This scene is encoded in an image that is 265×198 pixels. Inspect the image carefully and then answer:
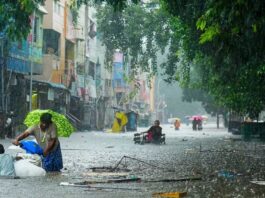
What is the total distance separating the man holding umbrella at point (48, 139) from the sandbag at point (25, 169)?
94 centimetres

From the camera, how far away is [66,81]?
5050 centimetres

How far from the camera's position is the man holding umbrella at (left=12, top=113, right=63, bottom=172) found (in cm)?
1245

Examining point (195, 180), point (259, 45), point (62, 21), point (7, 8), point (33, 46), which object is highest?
point (62, 21)

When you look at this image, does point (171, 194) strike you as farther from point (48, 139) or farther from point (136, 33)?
point (136, 33)

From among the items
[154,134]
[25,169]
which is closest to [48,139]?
[25,169]

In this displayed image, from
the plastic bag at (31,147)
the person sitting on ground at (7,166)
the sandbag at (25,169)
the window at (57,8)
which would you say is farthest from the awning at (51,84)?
the person sitting on ground at (7,166)

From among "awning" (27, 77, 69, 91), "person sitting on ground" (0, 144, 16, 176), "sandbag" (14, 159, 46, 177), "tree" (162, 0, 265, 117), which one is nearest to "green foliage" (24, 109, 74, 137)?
"sandbag" (14, 159, 46, 177)

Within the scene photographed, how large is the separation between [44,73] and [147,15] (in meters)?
12.1

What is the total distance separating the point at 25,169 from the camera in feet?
37.4

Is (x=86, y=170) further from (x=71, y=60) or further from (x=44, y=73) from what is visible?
(x=71, y=60)

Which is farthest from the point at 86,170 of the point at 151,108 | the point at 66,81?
the point at 151,108

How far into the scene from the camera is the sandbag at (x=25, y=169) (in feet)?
37.4

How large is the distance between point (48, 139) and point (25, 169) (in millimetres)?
1258

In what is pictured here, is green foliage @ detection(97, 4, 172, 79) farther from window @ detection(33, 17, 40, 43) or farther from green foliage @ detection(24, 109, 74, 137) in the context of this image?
green foliage @ detection(24, 109, 74, 137)
